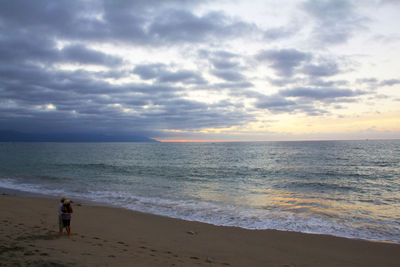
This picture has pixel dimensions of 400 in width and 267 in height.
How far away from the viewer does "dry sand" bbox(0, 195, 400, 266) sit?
23.9 ft

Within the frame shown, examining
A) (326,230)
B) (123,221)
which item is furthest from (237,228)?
(123,221)

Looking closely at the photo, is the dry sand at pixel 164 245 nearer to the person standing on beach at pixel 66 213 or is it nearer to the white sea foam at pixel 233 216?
the person standing on beach at pixel 66 213

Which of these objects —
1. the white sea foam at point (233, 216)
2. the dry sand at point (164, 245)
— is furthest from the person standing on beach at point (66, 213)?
the white sea foam at point (233, 216)

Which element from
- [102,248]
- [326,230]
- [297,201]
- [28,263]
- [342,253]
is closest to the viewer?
[28,263]

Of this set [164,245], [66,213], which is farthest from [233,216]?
[66,213]

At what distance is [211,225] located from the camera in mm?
12500

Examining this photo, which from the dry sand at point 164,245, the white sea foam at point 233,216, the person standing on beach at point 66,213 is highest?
the person standing on beach at point 66,213

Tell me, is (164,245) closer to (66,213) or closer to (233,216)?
(66,213)

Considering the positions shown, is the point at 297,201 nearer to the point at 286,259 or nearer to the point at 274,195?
the point at 274,195

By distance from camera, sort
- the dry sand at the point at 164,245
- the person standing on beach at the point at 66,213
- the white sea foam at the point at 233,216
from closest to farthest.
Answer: the dry sand at the point at 164,245 → the person standing on beach at the point at 66,213 → the white sea foam at the point at 233,216

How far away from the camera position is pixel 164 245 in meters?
9.35

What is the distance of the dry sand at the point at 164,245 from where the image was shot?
23.9 feet

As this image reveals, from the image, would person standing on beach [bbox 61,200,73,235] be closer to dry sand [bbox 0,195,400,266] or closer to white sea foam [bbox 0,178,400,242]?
dry sand [bbox 0,195,400,266]

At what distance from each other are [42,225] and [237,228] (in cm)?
884
